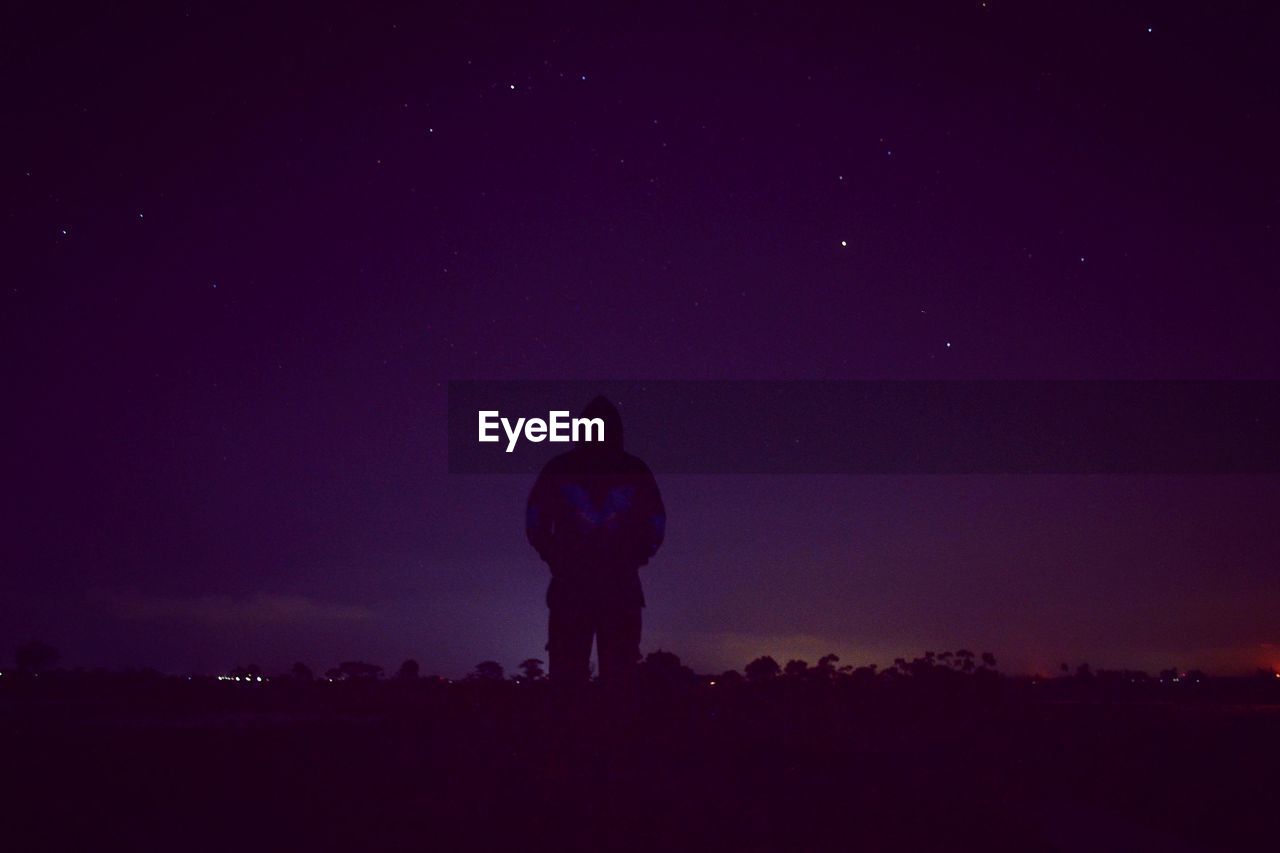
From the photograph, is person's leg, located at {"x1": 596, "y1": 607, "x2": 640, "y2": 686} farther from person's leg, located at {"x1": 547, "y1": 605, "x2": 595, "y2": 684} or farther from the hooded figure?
person's leg, located at {"x1": 547, "y1": 605, "x2": 595, "y2": 684}

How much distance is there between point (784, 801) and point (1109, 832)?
1.58 m

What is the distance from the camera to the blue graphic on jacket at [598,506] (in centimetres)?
1073

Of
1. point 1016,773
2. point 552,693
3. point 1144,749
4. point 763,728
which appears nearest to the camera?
point 1016,773

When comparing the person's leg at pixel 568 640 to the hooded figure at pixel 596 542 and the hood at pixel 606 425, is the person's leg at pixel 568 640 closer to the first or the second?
the hooded figure at pixel 596 542

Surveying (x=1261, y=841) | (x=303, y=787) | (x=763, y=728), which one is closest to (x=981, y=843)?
(x=1261, y=841)

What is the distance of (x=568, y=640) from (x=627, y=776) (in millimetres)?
5247

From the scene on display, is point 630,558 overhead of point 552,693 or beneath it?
overhead

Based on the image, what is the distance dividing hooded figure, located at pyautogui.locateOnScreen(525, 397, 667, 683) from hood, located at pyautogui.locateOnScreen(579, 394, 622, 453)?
12mm

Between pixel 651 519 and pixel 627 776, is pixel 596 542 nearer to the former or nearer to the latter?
pixel 651 519

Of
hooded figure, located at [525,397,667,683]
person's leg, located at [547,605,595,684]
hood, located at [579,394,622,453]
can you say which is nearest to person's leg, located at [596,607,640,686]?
hooded figure, located at [525,397,667,683]

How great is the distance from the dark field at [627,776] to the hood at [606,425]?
2.88 metres

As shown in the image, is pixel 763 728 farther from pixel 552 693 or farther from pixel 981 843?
pixel 981 843

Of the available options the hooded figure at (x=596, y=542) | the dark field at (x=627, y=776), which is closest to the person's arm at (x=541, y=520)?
the hooded figure at (x=596, y=542)

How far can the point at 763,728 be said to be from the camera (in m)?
8.02
